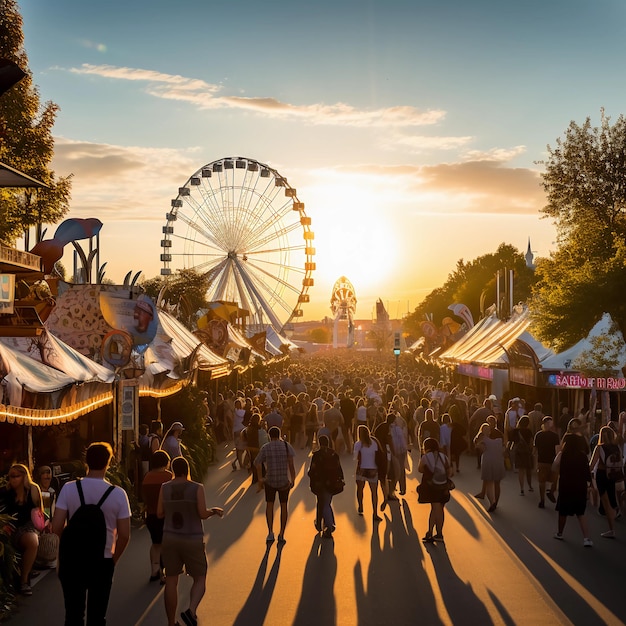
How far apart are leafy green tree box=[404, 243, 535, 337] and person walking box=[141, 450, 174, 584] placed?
7557cm

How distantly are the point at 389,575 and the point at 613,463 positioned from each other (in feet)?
15.0

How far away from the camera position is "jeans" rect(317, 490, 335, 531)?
1318 cm

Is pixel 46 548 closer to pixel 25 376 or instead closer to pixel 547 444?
pixel 25 376

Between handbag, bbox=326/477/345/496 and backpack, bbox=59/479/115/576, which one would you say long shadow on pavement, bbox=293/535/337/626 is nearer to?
handbag, bbox=326/477/345/496

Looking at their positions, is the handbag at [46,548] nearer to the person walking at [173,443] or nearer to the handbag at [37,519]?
the handbag at [37,519]

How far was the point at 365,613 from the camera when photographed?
29.0ft

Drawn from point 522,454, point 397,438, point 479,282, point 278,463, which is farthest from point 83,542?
point 479,282

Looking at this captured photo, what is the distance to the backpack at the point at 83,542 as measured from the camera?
21.5 ft

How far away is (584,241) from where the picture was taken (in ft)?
83.6

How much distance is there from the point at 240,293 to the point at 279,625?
4947 centimetres

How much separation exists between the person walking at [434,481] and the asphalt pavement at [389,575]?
38 centimetres

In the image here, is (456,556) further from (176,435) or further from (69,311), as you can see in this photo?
(69,311)

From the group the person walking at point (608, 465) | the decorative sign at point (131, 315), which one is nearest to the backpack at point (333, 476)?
the person walking at point (608, 465)

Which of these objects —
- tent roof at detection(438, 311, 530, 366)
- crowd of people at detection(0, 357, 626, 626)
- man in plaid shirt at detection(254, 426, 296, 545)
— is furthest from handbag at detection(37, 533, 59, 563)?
tent roof at detection(438, 311, 530, 366)
